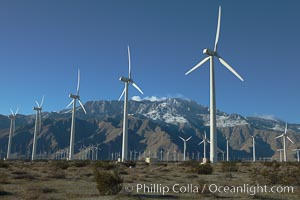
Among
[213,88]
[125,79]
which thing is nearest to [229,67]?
[213,88]

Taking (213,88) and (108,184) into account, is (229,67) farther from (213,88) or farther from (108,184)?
(108,184)

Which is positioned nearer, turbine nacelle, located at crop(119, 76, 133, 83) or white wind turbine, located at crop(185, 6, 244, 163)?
white wind turbine, located at crop(185, 6, 244, 163)

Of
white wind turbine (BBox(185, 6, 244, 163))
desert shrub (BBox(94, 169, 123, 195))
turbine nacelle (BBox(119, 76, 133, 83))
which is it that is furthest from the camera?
turbine nacelle (BBox(119, 76, 133, 83))

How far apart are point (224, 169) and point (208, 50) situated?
104 ft

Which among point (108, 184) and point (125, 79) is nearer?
point (108, 184)

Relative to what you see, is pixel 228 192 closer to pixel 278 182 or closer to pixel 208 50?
pixel 278 182

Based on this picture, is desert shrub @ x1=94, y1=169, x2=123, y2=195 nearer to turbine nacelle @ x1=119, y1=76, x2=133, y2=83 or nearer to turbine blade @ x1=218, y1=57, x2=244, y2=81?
turbine blade @ x1=218, y1=57, x2=244, y2=81

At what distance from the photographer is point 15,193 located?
75.6 ft

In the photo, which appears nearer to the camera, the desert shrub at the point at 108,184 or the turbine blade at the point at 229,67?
the desert shrub at the point at 108,184

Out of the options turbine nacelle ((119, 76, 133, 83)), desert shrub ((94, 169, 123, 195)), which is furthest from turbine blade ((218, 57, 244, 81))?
desert shrub ((94, 169, 123, 195))

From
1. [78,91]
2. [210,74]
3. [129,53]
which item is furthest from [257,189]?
[78,91]

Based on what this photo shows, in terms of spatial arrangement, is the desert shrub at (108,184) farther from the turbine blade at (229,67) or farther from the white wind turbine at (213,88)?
the turbine blade at (229,67)

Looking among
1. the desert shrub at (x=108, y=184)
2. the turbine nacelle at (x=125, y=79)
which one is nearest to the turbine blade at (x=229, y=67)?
the turbine nacelle at (x=125, y=79)

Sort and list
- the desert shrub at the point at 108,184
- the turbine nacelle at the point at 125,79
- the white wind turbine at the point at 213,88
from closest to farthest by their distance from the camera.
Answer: the desert shrub at the point at 108,184, the white wind turbine at the point at 213,88, the turbine nacelle at the point at 125,79
